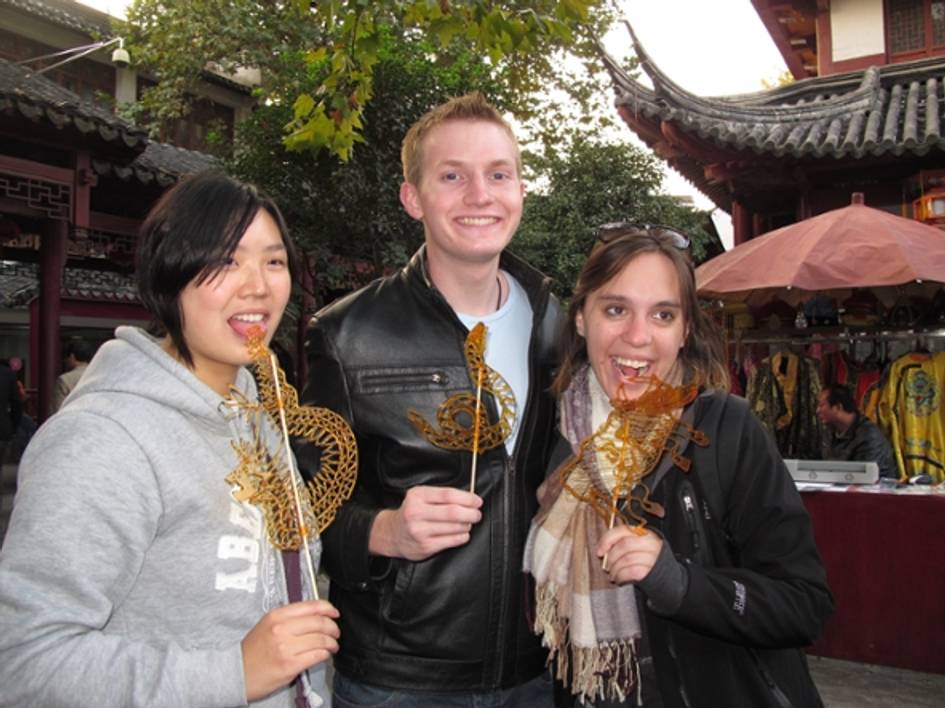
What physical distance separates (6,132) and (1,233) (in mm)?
2079

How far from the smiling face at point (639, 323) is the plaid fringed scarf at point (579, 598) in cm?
13

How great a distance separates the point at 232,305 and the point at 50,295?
6.81 meters

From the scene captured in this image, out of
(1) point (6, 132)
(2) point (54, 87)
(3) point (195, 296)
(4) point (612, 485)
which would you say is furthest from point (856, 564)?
(2) point (54, 87)

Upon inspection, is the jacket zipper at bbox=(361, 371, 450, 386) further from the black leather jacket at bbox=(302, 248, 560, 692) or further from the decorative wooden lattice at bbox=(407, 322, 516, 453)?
the decorative wooden lattice at bbox=(407, 322, 516, 453)

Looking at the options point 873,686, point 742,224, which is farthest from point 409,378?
point 742,224

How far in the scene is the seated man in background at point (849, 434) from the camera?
5.71 metres

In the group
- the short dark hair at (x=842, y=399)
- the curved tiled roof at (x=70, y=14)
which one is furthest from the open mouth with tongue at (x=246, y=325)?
the curved tiled roof at (x=70, y=14)

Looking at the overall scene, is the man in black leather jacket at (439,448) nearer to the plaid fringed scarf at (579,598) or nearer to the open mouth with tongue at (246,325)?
the plaid fringed scarf at (579,598)

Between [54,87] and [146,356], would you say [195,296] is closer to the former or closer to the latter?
[146,356]

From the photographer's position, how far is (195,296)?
1.52 meters

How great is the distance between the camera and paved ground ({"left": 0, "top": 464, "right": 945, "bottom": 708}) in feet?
13.9

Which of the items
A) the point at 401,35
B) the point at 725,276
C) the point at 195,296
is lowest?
the point at 195,296

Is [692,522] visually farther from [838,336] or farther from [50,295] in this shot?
[50,295]

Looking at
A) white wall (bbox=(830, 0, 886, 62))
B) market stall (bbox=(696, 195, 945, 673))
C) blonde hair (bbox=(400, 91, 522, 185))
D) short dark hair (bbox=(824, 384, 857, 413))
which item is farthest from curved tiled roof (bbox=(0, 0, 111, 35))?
blonde hair (bbox=(400, 91, 522, 185))
